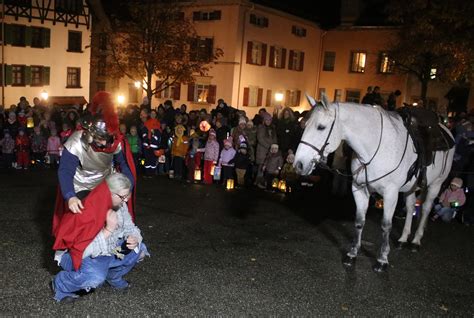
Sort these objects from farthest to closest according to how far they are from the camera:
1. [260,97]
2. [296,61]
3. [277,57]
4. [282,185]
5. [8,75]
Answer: [296,61] < [277,57] < [260,97] < [8,75] < [282,185]

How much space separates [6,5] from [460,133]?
88.2 feet

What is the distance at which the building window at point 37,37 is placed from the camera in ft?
97.8

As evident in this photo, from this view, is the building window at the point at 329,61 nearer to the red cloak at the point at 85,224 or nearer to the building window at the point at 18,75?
the building window at the point at 18,75

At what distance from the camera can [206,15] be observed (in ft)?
98.7

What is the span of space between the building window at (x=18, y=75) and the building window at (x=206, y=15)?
1113 centimetres

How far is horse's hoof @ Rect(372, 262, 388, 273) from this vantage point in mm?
6554

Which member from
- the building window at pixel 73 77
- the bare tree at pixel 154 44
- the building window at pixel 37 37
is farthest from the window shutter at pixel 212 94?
the building window at pixel 37 37

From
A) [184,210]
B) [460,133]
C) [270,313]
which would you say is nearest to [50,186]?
[184,210]

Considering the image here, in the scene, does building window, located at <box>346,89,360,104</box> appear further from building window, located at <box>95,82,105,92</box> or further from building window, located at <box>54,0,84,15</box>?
building window, located at <box>54,0,84,15</box>

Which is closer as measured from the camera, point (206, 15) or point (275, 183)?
point (275, 183)

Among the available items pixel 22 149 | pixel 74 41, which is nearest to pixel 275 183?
pixel 22 149

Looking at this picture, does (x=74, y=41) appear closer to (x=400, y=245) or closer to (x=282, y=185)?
(x=282, y=185)

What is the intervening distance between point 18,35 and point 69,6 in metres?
4.23

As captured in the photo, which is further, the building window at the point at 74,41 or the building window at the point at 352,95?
the building window at the point at 352,95
